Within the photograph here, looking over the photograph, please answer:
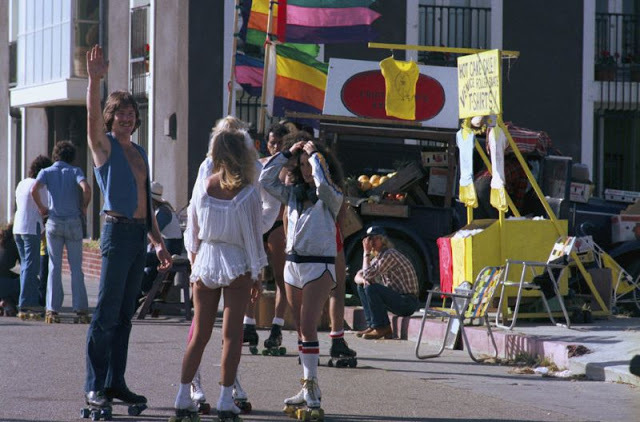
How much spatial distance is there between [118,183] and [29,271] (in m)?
6.86

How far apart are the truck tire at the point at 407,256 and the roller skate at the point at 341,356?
482 cm

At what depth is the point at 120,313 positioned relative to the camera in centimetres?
759

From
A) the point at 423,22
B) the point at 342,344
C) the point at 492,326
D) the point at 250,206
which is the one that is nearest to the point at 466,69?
the point at 492,326

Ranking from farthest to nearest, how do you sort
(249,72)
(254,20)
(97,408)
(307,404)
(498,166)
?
(249,72), (254,20), (498,166), (307,404), (97,408)

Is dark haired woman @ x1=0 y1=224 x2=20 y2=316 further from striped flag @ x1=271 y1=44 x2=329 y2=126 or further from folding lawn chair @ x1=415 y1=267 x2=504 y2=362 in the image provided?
folding lawn chair @ x1=415 y1=267 x2=504 y2=362

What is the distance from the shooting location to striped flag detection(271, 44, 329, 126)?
1555 centimetres

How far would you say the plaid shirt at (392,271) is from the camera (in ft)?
39.5

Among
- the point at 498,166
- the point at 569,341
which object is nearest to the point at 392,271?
the point at 498,166

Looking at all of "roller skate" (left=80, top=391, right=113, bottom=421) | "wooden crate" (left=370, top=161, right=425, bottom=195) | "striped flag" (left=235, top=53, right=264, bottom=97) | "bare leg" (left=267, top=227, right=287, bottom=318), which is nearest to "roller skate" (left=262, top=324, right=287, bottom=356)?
"bare leg" (left=267, top=227, right=287, bottom=318)

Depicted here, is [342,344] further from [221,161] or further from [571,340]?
[221,161]

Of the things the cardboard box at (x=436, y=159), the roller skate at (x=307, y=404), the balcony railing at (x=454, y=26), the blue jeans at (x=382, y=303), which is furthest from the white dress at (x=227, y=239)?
the balcony railing at (x=454, y=26)

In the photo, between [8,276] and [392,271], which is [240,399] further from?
[8,276]

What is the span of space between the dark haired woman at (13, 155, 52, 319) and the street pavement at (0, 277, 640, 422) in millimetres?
2047

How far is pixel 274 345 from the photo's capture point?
10.5m
